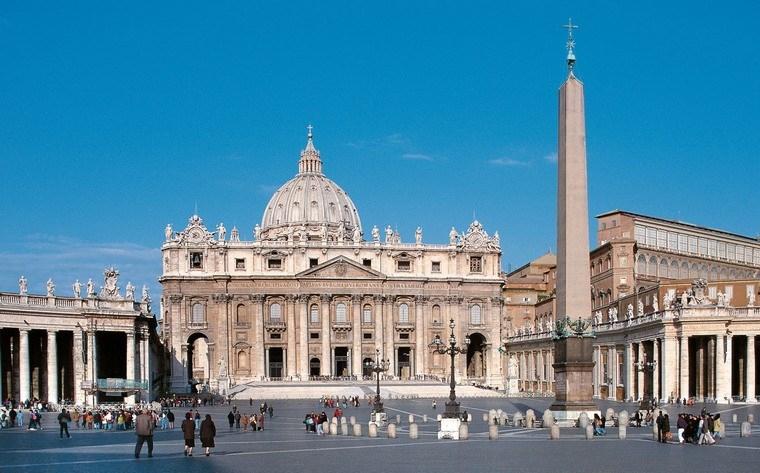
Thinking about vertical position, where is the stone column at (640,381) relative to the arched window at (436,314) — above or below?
below

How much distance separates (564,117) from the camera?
122ft

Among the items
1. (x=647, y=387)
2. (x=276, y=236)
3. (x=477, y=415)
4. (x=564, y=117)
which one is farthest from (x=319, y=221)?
(x=564, y=117)

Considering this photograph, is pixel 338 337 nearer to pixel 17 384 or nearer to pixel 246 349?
pixel 246 349

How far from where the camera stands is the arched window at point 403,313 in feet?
381

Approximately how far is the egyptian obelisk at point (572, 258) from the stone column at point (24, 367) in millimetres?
33099

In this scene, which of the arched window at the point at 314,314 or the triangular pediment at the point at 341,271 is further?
the arched window at the point at 314,314

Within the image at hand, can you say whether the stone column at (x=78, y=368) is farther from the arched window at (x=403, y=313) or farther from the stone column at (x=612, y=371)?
the arched window at (x=403, y=313)

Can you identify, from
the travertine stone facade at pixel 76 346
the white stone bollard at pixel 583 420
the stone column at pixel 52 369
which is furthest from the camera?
the stone column at pixel 52 369

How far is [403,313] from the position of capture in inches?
4577

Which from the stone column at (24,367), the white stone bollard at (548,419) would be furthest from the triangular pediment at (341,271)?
the white stone bollard at (548,419)

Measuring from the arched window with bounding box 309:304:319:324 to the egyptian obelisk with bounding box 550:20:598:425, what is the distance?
77432 millimetres

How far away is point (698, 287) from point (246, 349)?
5507 cm

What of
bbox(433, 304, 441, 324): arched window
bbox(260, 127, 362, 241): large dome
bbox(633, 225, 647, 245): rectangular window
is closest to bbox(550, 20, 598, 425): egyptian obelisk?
bbox(633, 225, 647, 245): rectangular window

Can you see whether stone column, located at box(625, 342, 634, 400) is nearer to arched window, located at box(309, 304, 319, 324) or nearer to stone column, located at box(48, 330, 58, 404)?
stone column, located at box(48, 330, 58, 404)
